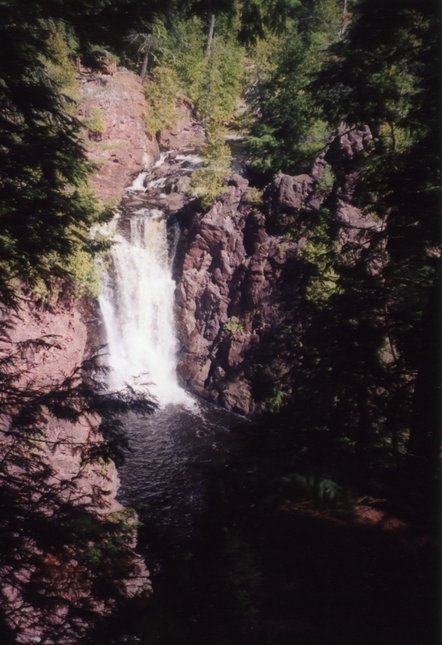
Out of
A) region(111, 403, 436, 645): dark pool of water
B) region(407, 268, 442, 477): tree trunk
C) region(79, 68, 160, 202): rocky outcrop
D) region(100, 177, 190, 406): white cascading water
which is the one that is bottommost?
region(111, 403, 436, 645): dark pool of water

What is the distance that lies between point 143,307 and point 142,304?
0.17 m

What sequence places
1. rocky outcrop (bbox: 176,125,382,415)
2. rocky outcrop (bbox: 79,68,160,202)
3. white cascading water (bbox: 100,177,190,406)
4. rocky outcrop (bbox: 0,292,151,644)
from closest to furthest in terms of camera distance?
rocky outcrop (bbox: 0,292,151,644) < rocky outcrop (bbox: 176,125,382,415) < white cascading water (bbox: 100,177,190,406) < rocky outcrop (bbox: 79,68,160,202)

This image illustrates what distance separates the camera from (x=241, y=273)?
18.8 metres

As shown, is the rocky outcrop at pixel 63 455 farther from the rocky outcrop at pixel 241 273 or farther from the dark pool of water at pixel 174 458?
the rocky outcrop at pixel 241 273

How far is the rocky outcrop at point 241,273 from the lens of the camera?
54.5 feet

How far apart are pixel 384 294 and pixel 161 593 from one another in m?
4.51

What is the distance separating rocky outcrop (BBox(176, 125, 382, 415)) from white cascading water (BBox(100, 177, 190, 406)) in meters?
0.83

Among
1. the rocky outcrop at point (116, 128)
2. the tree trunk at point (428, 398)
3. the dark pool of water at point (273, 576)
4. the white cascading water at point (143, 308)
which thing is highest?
the rocky outcrop at point (116, 128)

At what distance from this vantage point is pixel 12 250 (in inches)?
172

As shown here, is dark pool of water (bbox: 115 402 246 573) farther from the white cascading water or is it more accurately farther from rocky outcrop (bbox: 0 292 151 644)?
rocky outcrop (bbox: 0 292 151 644)

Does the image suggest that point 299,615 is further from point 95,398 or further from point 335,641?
point 95,398

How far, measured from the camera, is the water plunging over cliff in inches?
744

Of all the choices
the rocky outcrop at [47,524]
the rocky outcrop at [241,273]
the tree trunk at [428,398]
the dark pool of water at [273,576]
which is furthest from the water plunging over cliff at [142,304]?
the dark pool of water at [273,576]

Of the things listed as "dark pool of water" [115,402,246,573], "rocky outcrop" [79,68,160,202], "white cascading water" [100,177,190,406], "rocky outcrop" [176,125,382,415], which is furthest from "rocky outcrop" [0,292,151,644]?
"rocky outcrop" [79,68,160,202]
